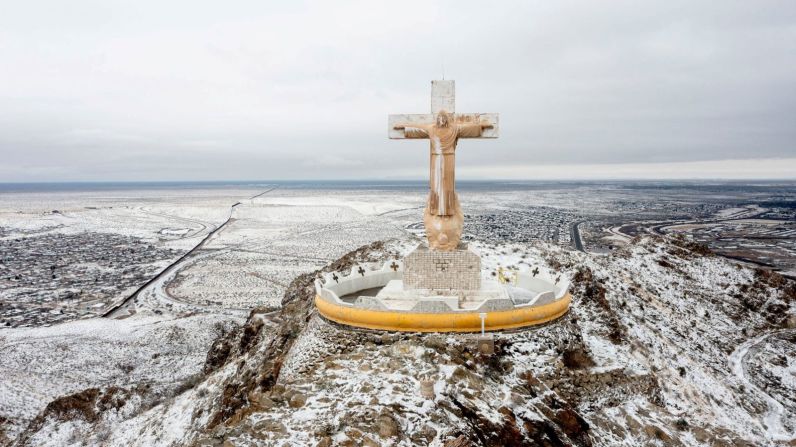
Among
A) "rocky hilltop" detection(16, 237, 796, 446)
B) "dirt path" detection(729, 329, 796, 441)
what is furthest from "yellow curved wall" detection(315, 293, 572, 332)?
"dirt path" detection(729, 329, 796, 441)

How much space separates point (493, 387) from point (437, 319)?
2293 mm

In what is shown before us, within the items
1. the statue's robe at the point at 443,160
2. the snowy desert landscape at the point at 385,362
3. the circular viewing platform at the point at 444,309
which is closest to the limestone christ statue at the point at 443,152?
the statue's robe at the point at 443,160

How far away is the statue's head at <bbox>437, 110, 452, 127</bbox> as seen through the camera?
46.0ft

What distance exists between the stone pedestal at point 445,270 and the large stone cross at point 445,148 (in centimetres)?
33

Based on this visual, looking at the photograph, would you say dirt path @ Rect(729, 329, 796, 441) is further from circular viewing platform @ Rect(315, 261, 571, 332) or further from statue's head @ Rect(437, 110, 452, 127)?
statue's head @ Rect(437, 110, 452, 127)

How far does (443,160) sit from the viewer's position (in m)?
14.3

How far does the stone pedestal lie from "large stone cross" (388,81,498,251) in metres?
0.33

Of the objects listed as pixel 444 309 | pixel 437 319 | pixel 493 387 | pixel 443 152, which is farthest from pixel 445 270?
pixel 493 387

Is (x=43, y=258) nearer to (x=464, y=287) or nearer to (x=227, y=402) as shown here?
(x=227, y=402)

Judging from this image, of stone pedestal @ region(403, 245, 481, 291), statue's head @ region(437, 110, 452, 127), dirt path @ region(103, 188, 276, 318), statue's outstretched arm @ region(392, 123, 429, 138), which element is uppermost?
statue's head @ region(437, 110, 452, 127)

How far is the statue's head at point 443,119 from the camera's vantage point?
14023 millimetres

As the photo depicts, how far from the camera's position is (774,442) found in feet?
40.7

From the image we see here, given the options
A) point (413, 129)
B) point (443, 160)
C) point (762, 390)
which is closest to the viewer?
point (443, 160)

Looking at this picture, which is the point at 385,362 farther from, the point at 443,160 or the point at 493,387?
the point at 443,160
